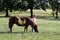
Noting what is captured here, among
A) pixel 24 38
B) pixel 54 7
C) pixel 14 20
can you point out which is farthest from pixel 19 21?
pixel 54 7

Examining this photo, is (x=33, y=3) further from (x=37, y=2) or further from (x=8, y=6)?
(x=8, y=6)

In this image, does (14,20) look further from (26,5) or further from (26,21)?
(26,5)

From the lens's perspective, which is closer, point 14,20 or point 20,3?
point 14,20

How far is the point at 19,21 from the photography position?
1570cm

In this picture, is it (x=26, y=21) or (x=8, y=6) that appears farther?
(x=8, y=6)

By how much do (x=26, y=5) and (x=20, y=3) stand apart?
172cm

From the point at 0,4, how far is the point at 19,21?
117 ft

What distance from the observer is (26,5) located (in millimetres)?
50031

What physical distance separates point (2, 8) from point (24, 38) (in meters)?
38.7

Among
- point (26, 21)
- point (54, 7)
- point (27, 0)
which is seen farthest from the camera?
point (27, 0)

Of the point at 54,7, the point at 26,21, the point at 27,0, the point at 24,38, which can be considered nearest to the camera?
the point at 24,38

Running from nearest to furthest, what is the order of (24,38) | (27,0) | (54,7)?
(24,38)
(54,7)
(27,0)

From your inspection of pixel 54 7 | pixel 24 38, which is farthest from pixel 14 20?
pixel 54 7

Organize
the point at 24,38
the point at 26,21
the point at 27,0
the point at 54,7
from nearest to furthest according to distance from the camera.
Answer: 1. the point at 24,38
2. the point at 26,21
3. the point at 54,7
4. the point at 27,0
